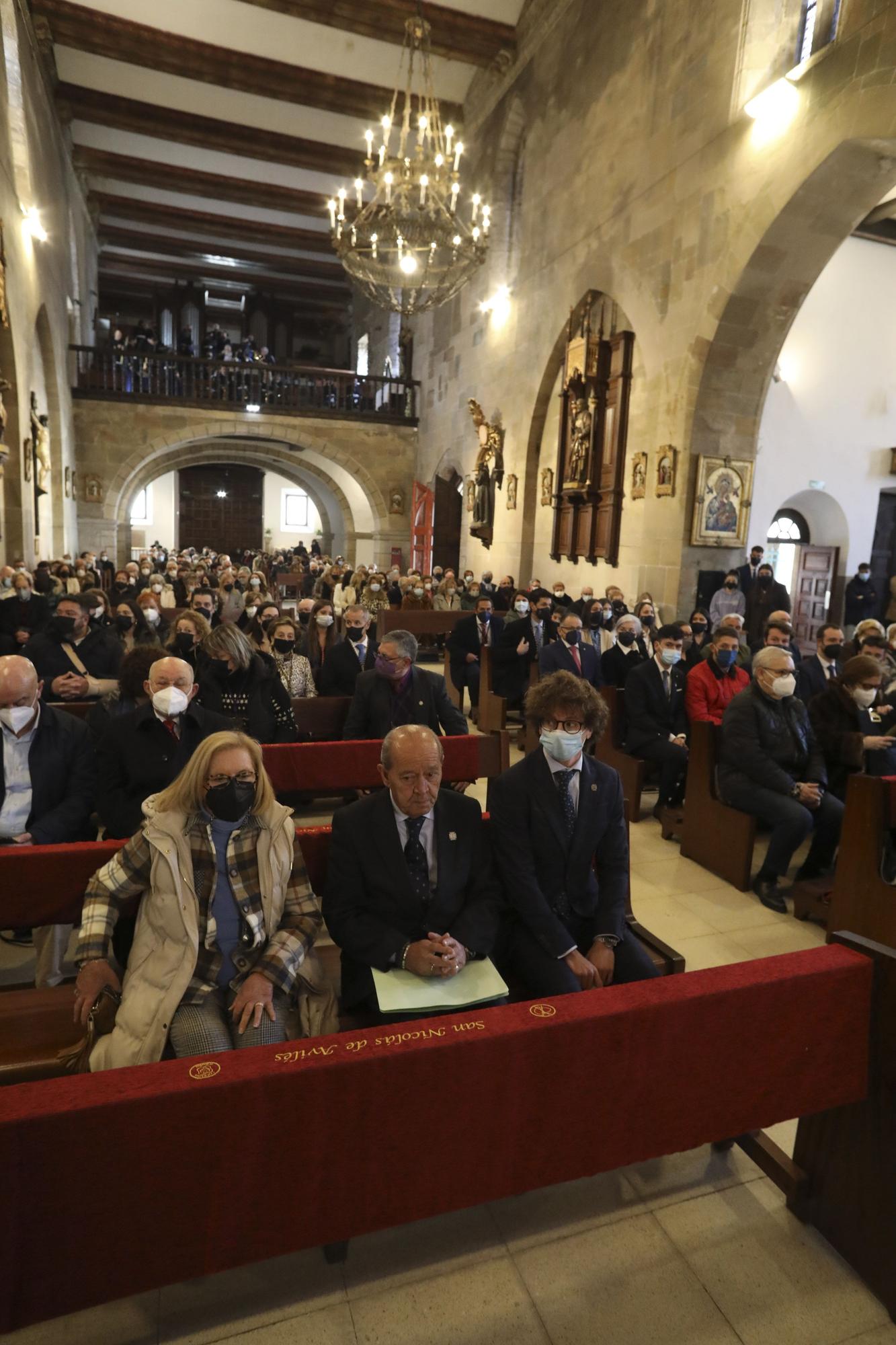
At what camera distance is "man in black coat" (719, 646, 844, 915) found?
416 centimetres

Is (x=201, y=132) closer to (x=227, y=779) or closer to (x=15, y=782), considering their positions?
(x=15, y=782)

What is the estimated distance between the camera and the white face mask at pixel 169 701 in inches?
122

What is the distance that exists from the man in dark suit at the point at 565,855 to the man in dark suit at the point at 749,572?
24.6 feet

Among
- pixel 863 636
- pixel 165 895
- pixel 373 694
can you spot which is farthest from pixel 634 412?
pixel 165 895

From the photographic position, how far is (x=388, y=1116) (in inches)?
59.1

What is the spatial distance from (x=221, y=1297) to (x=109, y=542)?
18.4 metres

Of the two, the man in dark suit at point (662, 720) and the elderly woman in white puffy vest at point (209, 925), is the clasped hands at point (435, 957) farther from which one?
the man in dark suit at point (662, 720)

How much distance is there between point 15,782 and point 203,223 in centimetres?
2280

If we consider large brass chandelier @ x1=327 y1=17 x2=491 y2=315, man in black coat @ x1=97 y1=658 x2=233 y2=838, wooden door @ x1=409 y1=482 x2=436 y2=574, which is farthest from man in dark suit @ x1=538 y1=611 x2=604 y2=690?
wooden door @ x1=409 y1=482 x2=436 y2=574

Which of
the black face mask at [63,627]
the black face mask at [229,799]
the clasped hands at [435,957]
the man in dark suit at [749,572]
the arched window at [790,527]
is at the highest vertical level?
the arched window at [790,527]

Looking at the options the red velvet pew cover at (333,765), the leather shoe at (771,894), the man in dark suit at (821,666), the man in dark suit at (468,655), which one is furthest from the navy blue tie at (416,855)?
the man in dark suit at (468,655)

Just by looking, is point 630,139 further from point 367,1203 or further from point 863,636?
point 367,1203

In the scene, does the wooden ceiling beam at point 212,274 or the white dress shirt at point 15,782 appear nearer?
the white dress shirt at point 15,782

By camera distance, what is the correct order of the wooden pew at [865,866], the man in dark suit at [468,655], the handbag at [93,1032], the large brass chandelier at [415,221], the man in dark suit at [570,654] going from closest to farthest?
the handbag at [93,1032]
the wooden pew at [865,866]
the man in dark suit at [570,654]
the man in dark suit at [468,655]
the large brass chandelier at [415,221]
